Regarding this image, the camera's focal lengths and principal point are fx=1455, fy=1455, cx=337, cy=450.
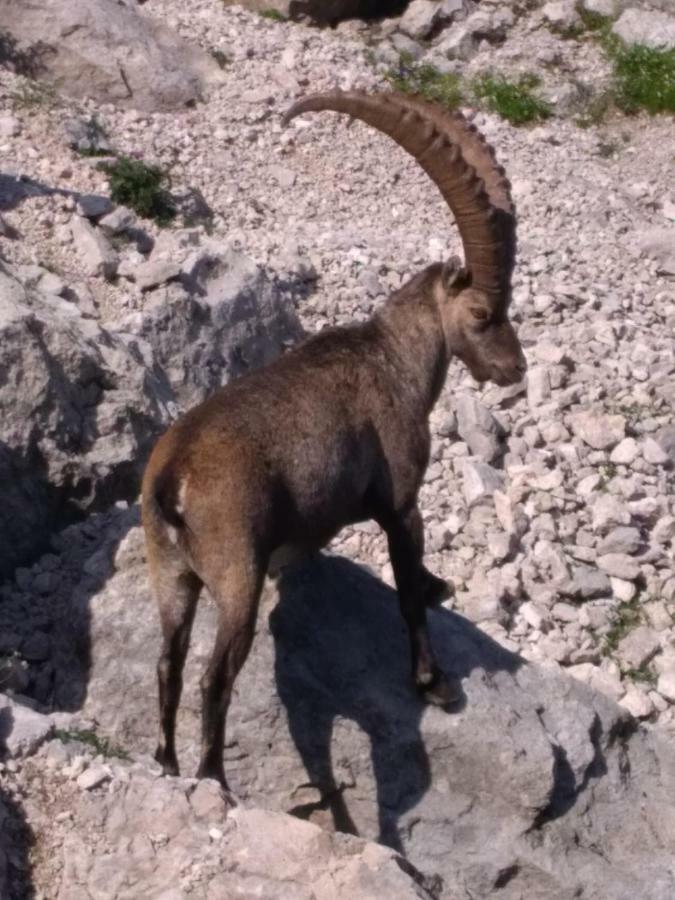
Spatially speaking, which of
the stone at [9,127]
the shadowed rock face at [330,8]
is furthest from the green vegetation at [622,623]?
the shadowed rock face at [330,8]

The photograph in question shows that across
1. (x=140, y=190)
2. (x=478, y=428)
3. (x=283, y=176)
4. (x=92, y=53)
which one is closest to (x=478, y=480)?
(x=478, y=428)

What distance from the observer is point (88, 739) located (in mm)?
6570

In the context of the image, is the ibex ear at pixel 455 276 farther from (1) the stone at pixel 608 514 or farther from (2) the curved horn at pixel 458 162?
(1) the stone at pixel 608 514

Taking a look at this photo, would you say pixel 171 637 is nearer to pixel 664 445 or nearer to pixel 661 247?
pixel 664 445

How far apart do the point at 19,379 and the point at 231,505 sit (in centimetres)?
252

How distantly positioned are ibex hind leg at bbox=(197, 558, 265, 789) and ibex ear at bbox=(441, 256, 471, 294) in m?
2.35

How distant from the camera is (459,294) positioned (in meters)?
8.20

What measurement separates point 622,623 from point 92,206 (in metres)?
5.39

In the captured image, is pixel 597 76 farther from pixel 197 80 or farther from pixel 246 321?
pixel 246 321

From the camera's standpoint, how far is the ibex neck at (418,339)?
7949mm

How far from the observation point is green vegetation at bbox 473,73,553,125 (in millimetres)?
16312

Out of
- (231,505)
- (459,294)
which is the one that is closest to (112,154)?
(459,294)

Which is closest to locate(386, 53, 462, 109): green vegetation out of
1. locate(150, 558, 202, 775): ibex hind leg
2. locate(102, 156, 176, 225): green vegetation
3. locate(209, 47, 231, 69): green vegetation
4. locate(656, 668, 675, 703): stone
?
locate(209, 47, 231, 69): green vegetation

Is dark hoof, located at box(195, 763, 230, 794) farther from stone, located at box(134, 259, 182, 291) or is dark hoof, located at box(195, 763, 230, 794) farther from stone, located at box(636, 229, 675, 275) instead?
stone, located at box(636, 229, 675, 275)
